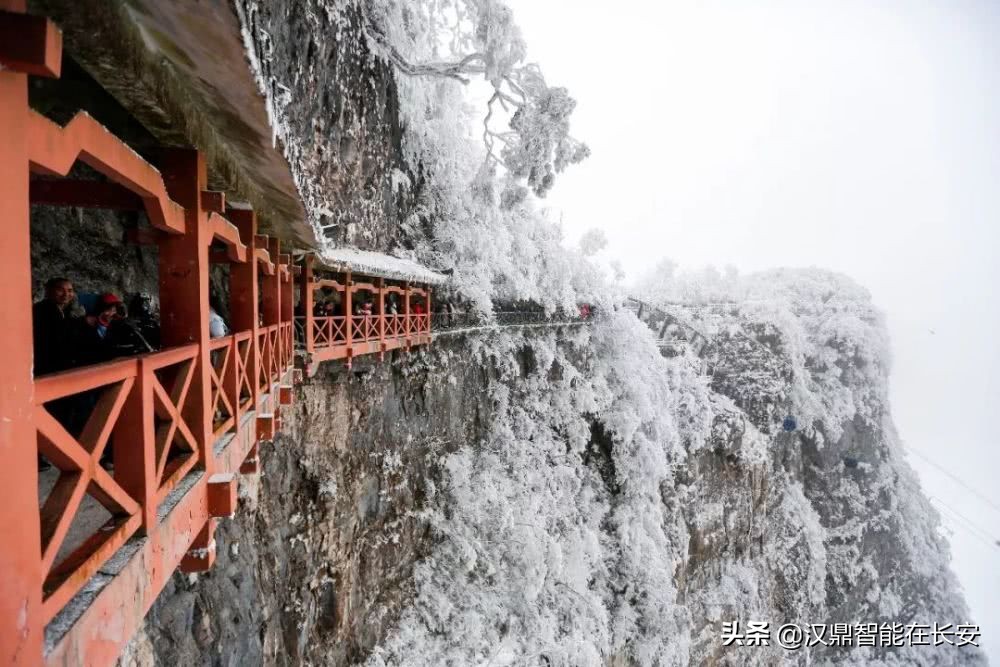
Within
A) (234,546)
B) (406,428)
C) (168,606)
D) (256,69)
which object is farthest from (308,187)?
(406,428)

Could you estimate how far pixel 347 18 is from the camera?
10.9 metres

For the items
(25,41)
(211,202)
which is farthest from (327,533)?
(25,41)

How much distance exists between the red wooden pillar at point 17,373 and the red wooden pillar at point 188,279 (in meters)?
1.43

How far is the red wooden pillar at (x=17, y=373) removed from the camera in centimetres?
117

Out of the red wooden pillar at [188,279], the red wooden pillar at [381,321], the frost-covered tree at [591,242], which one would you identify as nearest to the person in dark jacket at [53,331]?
the red wooden pillar at [188,279]

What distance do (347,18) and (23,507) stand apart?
12618 millimetres

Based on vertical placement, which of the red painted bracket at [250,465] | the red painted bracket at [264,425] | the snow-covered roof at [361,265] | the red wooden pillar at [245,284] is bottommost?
the red painted bracket at [250,465]

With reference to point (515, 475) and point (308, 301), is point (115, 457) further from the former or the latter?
point (515, 475)

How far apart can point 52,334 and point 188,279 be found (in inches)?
41.9

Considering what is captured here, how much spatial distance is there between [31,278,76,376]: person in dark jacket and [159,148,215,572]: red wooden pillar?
806 mm

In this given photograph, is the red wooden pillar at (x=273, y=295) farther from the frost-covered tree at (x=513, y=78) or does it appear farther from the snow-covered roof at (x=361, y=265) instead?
the frost-covered tree at (x=513, y=78)

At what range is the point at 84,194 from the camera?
2885 millimetres

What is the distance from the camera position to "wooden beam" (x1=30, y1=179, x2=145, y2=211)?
2730mm

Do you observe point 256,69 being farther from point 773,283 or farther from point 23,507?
point 773,283
